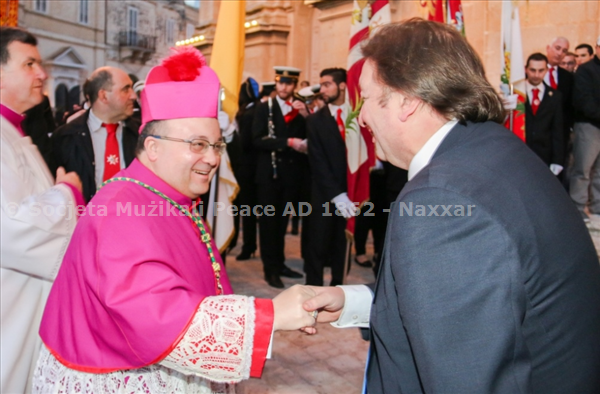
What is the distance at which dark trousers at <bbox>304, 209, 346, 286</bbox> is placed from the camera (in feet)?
17.1

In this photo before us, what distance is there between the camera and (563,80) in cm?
630

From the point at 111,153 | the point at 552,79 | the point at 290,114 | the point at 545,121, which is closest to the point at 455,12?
the point at 552,79

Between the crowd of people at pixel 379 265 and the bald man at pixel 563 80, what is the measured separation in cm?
539

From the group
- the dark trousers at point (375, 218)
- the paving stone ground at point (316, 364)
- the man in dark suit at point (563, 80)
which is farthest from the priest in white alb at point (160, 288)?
the man in dark suit at point (563, 80)

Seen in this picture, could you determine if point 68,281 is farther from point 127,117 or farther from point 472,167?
point 127,117

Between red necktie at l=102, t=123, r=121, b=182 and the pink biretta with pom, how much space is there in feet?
7.93

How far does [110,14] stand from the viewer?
1452 centimetres

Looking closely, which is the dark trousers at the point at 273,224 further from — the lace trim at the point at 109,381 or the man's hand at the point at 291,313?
the man's hand at the point at 291,313

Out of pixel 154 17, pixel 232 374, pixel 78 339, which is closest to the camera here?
pixel 232 374

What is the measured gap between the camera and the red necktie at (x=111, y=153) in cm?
418

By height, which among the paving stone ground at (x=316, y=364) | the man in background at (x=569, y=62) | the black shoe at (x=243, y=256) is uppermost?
the man in background at (x=569, y=62)

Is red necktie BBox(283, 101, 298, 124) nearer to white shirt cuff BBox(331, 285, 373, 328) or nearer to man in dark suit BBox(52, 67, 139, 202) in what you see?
man in dark suit BBox(52, 67, 139, 202)

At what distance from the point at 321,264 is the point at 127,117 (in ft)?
7.71

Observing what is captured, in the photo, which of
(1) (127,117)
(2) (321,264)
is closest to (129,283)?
(1) (127,117)
